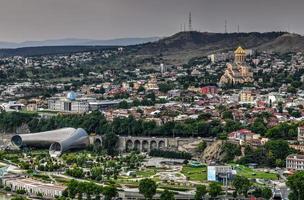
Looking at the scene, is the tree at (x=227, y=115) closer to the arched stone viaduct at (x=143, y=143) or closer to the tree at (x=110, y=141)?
the arched stone viaduct at (x=143, y=143)

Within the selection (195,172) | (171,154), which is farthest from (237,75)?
(195,172)

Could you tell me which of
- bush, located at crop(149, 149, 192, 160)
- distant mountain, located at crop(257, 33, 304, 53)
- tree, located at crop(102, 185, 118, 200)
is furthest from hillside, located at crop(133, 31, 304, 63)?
tree, located at crop(102, 185, 118, 200)

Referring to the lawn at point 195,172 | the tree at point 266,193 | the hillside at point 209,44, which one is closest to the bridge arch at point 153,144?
the lawn at point 195,172

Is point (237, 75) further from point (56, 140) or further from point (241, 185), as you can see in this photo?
point (241, 185)

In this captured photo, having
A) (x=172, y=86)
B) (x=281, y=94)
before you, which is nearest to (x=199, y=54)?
(x=172, y=86)

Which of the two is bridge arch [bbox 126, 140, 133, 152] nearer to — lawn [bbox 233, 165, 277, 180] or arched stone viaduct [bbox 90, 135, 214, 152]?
arched stone viaduct [bbox 90, 135, 214, 152]

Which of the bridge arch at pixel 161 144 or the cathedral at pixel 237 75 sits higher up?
the cathedral at pixel 237 75
